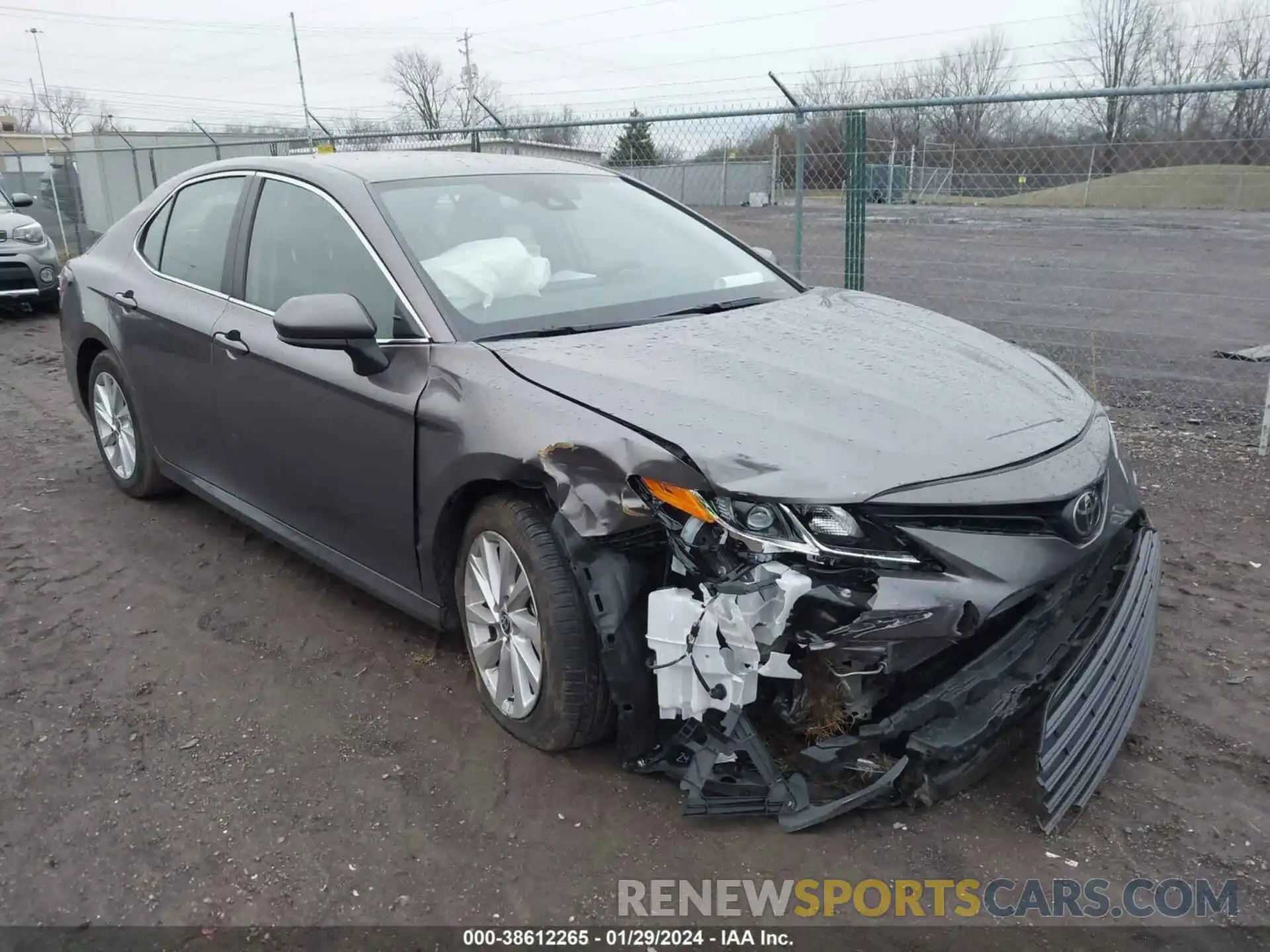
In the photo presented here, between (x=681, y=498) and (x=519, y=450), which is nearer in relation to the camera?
(x=681, y=498)

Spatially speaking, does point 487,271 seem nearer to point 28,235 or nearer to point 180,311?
point 180,311

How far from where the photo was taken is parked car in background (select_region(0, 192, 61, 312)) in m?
10.9

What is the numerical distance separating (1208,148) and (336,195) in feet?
20.7

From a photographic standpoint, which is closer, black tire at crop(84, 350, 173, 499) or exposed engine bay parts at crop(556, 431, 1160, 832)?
exposed engine bay parts at crop(556, 431, 1160, 832)

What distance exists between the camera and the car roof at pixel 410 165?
3.63 metres

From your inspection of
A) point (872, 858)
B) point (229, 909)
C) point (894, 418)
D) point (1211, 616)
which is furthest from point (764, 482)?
point (1211, 616)

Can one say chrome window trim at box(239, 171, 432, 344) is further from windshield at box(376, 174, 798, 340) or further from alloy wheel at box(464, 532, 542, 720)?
alloy wheel at box(464, 532, 542, 720)

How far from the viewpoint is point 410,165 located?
3.75 metres

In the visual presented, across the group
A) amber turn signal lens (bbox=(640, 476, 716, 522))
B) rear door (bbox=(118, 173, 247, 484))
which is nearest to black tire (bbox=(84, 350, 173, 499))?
rear door (bbox=(118, 173, 247, 484))

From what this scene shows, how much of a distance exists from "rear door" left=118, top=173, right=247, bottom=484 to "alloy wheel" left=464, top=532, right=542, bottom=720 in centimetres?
166

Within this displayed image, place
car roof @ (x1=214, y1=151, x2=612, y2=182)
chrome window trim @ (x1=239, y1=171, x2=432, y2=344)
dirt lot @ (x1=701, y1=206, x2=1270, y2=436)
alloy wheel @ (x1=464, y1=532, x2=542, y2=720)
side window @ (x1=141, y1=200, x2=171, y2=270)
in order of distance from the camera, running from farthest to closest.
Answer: dirt lot @ (x1=701, y1=206, x2=1270, y2=436), side window @ (x1=141, y1=200, x2=171, y2=270), car roof @ (x1=214, y1=151, x2=612, y2=182), chrome window trim @ (x1=239, y1=171, x2=432, y2=344), alloy wheel @ (x1=464, y1=532, x2=542, y2=720)

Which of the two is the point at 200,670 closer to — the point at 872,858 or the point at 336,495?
the point at 336,495

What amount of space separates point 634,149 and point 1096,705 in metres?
8.39

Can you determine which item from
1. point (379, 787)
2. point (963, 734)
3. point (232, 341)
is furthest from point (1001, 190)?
point (379, 787)
